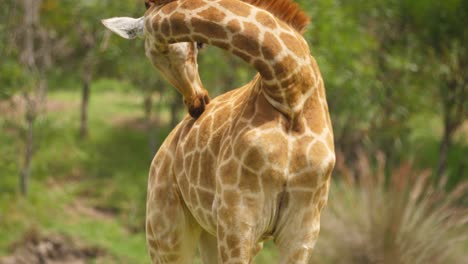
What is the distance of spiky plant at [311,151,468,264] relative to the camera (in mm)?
4836

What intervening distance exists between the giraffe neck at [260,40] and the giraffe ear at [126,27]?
23 cm

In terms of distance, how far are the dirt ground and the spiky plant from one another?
3264 mm

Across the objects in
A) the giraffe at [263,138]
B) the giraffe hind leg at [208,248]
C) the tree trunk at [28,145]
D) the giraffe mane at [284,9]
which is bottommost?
the tree trunk at [28,145]

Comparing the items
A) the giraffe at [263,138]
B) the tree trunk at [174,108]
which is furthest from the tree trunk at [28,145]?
the giraffe at [263,138]

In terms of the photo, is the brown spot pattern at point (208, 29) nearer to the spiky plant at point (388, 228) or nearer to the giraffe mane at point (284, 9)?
the giraffe mane at point (284, 9)

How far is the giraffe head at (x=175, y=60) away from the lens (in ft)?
7.42

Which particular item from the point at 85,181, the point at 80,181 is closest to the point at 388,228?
the point at 85,181

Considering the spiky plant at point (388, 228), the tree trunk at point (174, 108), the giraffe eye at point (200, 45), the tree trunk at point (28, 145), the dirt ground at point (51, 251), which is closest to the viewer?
the giraffe eye at point (200, 45)

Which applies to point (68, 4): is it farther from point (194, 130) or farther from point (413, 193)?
point (194, 130)

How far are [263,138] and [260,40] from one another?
28cm

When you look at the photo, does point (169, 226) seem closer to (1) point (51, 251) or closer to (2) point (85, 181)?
(1) point (51, 251)

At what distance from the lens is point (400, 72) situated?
9055 mm

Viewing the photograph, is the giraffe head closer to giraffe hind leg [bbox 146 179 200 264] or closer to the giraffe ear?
the giraffe ear

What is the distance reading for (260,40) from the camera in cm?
197
